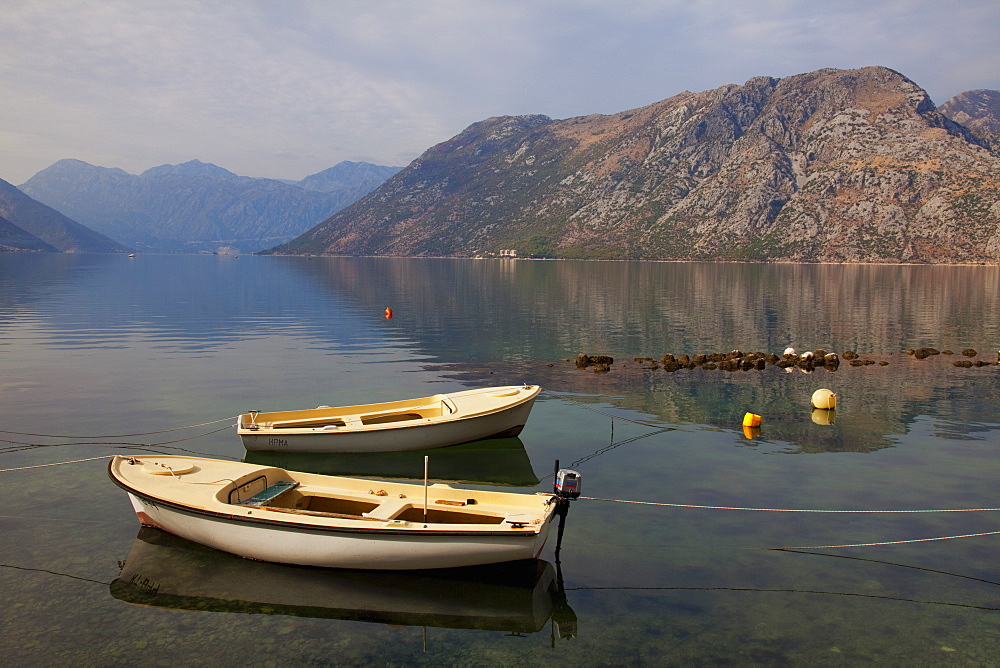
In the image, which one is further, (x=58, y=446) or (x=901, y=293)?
(x=901, y=293)

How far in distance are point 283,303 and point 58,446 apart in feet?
230

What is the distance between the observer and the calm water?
1373 centimetres

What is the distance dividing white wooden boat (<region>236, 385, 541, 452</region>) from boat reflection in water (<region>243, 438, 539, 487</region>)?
1.32 feet

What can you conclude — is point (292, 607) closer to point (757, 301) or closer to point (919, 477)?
point (919, 477)

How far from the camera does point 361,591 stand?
15.6 m

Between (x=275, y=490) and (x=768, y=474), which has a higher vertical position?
(x=275, y=490)

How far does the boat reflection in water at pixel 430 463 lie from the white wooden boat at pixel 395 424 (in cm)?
40

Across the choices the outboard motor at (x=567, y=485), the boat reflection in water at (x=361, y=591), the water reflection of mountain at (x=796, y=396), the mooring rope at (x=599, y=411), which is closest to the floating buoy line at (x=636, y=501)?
the mooring rope at (x=599, y=411)

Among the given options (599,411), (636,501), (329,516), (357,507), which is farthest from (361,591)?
(599,411)

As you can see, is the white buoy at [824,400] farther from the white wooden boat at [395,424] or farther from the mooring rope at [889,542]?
the white wooden boat at [395,424]

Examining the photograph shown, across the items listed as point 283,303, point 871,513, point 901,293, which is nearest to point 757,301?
point 901,293

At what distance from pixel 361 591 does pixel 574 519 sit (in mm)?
6646

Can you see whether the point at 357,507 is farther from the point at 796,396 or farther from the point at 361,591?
the point at 796,396

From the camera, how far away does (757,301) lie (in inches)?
3770
